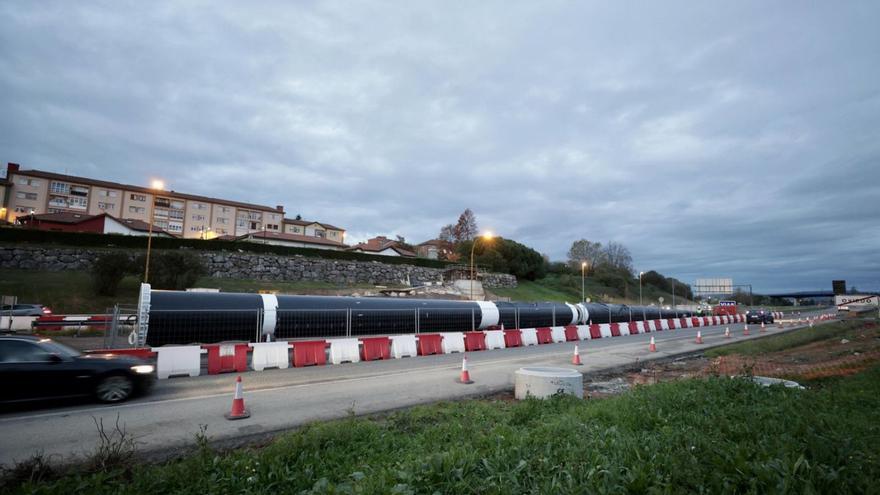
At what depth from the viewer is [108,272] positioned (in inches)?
1188

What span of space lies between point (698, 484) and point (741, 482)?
365 millimetres

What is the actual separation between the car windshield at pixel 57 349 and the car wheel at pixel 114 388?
0.81m

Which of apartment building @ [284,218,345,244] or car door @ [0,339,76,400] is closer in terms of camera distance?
car door @ [0,339,76,400]

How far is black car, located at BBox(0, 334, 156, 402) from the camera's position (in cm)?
810

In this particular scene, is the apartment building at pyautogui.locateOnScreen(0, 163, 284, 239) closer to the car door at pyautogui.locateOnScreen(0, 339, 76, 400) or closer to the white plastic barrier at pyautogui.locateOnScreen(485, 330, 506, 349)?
the white plastic barrier at pyautogui.locateOnScreen(485, 330, 506, 349)

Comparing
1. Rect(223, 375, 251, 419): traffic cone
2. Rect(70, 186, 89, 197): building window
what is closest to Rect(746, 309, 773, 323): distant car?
Rect(223, 375, 251, 419): traffic cone

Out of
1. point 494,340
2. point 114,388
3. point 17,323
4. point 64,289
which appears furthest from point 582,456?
point 64,289

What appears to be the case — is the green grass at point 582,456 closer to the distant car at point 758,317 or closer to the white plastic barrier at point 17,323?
the white plastic barrier at point 17,323

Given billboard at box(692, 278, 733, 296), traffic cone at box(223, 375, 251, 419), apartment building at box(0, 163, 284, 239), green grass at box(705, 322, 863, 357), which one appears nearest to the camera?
traffic cone at box(223, 375, 251, 419)

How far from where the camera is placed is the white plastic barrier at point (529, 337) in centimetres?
2089

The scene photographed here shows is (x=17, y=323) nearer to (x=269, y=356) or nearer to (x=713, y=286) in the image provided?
(x=269, y=356)

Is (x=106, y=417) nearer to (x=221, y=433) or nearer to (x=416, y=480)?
(x=221, y=433)

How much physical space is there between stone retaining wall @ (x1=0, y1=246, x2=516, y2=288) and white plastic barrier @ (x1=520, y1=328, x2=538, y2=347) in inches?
1217

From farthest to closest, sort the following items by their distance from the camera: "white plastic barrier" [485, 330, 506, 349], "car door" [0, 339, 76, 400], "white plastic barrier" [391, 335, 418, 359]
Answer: "white plastic barrier" [485, 330, 506, 349] < "white plastic barrier" [391, 335, 418, 359] < "car door" [0, 339, 76, 400]
